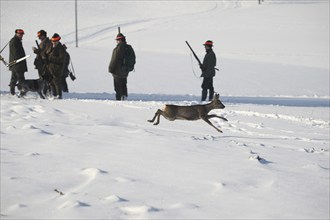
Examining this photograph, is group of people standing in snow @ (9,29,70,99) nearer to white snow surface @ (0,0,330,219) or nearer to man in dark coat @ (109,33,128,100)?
man in dark coat @ (109,33,128,100)

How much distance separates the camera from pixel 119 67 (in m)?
11.2

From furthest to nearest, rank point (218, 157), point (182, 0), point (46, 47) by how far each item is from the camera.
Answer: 1. point (182, 0)
2. point (46, 47)
3. point (218, 157)

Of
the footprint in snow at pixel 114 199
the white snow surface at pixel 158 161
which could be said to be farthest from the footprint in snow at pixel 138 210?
the footprint in snow at pixel 114 199

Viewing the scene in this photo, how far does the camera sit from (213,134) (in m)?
7.16

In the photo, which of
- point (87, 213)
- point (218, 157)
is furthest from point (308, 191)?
point (87, 213)

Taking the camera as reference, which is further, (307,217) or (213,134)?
(213,134)

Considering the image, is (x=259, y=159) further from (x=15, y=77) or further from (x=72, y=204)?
(x=15, y=77)

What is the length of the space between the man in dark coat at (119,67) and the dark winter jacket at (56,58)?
1.15 meters

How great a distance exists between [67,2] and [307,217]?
58.5m

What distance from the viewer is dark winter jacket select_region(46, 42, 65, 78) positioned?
1075 cm

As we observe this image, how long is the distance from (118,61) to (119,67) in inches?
5.8

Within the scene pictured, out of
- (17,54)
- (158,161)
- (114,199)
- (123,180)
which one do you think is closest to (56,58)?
(17,54)

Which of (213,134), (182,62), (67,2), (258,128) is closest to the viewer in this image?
(213,134)

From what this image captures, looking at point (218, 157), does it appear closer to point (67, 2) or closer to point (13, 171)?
point (13, 171)
